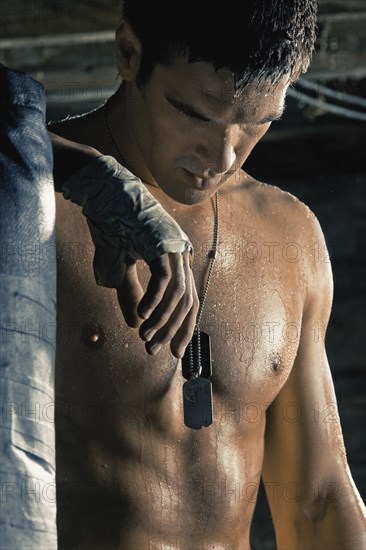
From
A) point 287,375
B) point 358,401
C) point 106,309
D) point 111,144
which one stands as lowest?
point 358,401

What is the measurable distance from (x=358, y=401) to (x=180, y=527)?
2.73 m

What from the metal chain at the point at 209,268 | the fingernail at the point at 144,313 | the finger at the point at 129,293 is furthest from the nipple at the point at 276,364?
the fingernail at the point at 144,313

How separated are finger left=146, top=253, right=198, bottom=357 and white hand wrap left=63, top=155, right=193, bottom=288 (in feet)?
0.18

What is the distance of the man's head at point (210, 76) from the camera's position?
183cm

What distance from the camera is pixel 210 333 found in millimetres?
2141

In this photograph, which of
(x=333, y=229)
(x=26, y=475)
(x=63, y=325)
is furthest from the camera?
(x=333, y=229)

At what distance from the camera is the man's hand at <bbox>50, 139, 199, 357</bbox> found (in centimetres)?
148

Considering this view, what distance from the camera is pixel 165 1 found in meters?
1.91

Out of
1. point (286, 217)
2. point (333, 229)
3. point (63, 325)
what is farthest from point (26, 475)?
point (333, 229)

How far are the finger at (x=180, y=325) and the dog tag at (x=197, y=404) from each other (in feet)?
1.60

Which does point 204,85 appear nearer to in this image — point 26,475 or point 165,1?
point 165,1

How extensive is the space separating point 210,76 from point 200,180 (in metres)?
0.16

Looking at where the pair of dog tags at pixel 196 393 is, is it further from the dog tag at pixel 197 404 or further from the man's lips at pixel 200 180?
the man's lips at pixel 200 180

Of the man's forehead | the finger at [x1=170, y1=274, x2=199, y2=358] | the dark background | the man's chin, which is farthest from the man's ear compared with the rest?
the dark background
